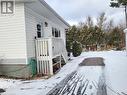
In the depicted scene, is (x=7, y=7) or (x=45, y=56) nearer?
(x=7, y=7)

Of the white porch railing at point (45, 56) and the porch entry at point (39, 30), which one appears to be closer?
the white porch railing at point (45, 56)

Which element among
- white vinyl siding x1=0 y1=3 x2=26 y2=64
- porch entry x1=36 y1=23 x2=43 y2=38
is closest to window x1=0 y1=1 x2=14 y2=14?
white vinyl siding x1=0 y1=3 x2=26 y2=64

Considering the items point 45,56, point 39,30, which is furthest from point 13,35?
point 39,30

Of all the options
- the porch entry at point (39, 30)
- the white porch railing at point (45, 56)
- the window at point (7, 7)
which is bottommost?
the white porch railing at point (45, 56)

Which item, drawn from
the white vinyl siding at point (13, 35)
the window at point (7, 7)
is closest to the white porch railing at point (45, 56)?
the white vinyl siding at point (13, 35)

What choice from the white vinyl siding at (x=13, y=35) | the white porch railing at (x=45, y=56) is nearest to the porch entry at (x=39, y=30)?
the white porch railing at (x=45, y=56)

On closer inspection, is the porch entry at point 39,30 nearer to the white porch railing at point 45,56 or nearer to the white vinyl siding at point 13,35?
the white porch railing at point 45,56

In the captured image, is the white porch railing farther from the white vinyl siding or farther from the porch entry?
the porch entry

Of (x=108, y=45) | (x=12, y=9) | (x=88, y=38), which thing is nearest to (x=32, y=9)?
(x=12, y=9)

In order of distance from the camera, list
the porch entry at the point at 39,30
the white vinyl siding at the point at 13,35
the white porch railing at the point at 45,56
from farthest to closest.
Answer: the porch entry at the point at 39,30 < the white porch railing at the point at 45,56 < the white vinyl siding at the point at 13,35

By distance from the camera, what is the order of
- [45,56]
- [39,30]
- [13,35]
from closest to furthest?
1. [13,35]
2. [45,56]
3. [39,30]

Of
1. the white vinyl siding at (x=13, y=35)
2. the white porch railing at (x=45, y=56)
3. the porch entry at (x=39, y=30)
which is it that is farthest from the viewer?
the porch entry at (x=39, y=30)

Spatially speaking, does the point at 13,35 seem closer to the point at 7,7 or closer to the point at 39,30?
the point at 7,7

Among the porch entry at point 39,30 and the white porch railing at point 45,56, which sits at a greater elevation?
the porch entry at point 39,30
